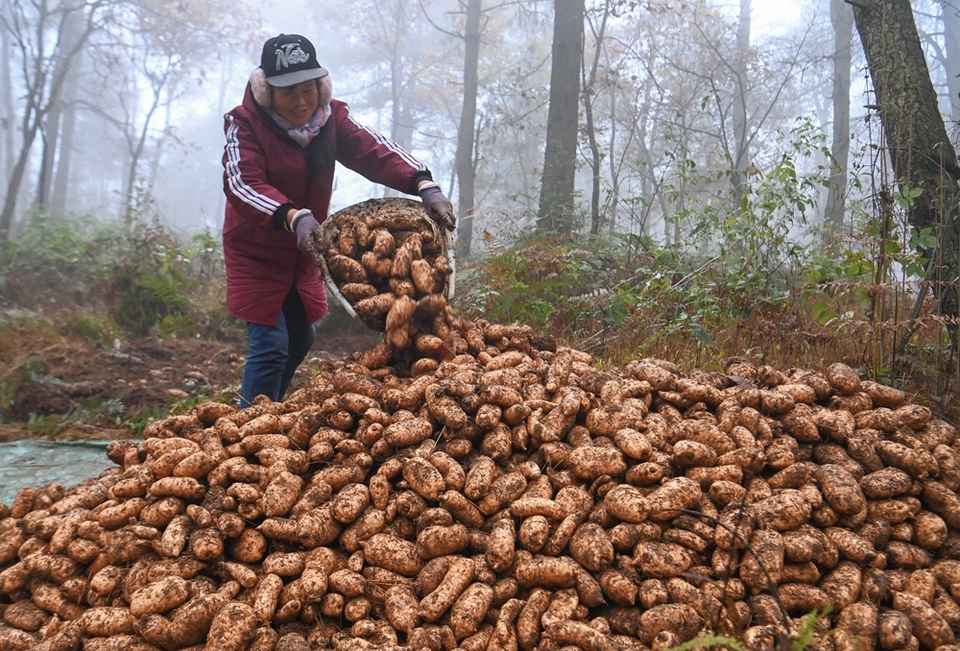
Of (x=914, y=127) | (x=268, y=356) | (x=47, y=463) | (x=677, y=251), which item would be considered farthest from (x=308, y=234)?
(x=677, y=251)

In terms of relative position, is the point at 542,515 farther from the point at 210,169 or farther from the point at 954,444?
the point at 210,169

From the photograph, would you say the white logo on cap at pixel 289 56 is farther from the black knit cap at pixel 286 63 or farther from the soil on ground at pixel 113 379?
the soil on ground at pixel 113 379

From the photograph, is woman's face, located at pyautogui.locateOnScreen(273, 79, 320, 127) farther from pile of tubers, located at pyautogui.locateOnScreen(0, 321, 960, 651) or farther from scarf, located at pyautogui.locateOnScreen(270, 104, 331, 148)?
pile of tubers, located at pyautogui.locateOnScreen(0, 321, 960, 651)

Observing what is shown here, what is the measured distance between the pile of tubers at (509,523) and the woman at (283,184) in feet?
2.34

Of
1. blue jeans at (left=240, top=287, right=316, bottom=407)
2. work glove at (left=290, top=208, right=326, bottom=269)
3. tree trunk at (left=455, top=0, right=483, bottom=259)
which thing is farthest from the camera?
tree trunk at (left=455, top=0, right=483, bottom=259)

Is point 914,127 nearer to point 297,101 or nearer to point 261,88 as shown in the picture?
point 297,101

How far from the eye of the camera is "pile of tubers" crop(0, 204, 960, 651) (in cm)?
164

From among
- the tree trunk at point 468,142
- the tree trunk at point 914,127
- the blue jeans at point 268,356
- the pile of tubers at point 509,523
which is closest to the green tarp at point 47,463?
the pile of tubers at point 509,523

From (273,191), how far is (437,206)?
0.76 metres

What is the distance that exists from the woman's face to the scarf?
24 millimetres

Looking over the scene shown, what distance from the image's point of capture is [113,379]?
4656mm

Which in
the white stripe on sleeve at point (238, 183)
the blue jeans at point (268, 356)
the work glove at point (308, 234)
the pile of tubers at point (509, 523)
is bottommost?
the pile of tubers at point (509, 523)

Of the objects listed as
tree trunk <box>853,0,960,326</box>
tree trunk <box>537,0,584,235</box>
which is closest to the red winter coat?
tree trunk <box>853,0,960,326</box>

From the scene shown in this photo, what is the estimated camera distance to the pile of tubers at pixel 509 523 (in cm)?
164
